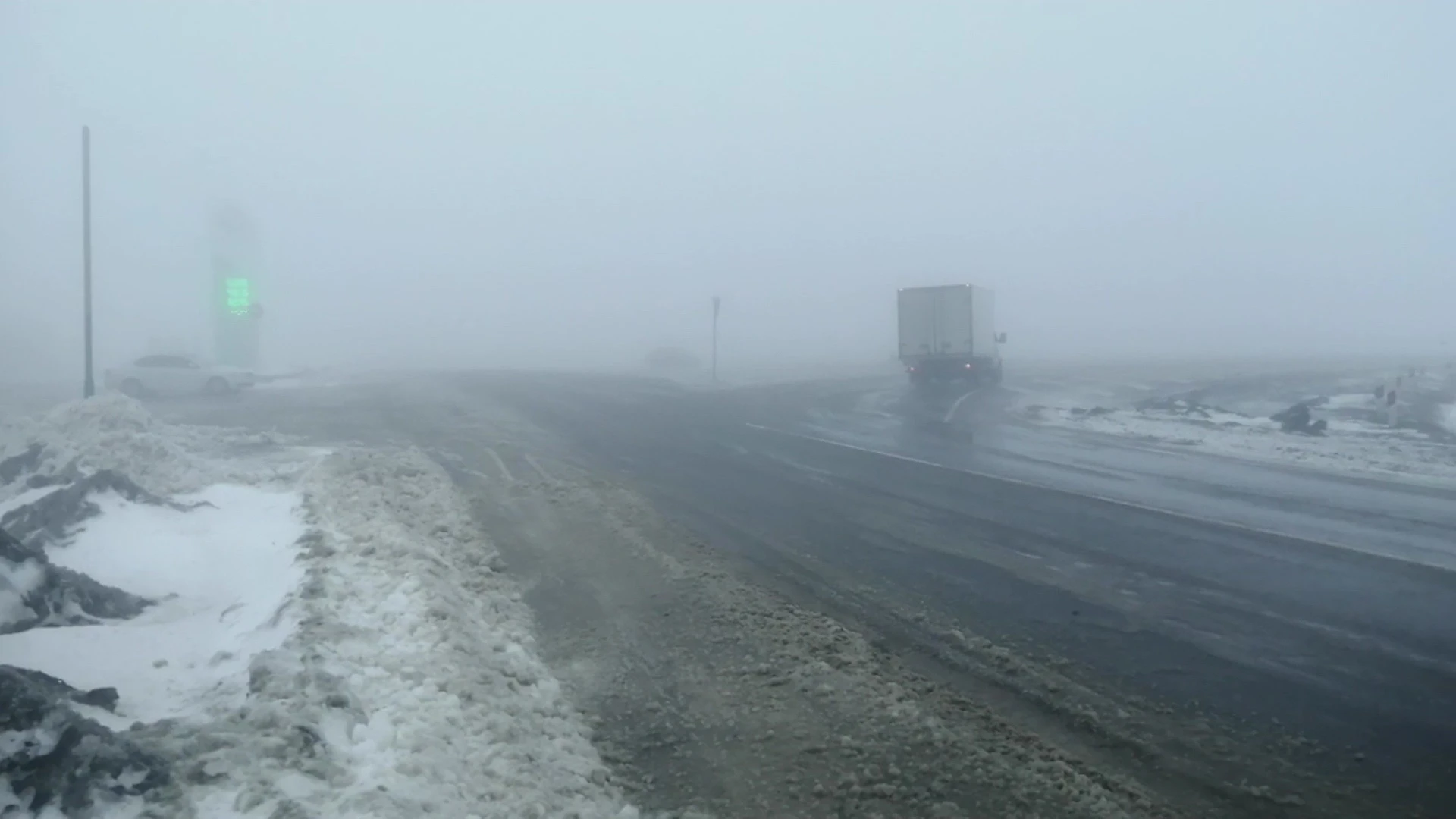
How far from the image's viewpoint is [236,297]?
43.4 meters

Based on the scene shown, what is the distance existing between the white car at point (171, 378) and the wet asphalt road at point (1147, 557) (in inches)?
684

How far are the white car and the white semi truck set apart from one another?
2439 cm

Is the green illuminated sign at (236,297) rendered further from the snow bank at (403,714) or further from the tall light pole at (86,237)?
the snow bank at (403,714)

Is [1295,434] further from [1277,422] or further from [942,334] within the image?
[942,334]

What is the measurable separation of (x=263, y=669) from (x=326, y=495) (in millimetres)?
6506

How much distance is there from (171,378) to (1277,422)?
1300 inches

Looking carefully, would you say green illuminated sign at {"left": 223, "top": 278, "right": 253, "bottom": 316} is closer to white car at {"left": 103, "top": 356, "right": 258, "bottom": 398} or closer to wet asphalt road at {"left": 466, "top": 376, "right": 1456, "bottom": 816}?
white car at {"left": 103, "top": 356, "right": 258, "bottom": 398}

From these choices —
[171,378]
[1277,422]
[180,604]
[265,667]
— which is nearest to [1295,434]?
[1277,422]

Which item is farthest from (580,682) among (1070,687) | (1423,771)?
(1423,771)

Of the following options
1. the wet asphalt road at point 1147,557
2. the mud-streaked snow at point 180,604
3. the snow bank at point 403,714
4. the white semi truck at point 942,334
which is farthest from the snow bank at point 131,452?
the white semi truck at point 942,334

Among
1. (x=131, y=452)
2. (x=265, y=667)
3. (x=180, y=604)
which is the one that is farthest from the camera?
(x=131, y=452)

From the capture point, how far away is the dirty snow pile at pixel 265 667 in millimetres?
4832

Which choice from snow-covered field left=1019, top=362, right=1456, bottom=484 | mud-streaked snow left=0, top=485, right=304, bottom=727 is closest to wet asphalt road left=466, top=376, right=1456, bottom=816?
snow-covered field left=1019, top=362, right=1456, bottom=484

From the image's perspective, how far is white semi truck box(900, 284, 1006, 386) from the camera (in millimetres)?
38312
